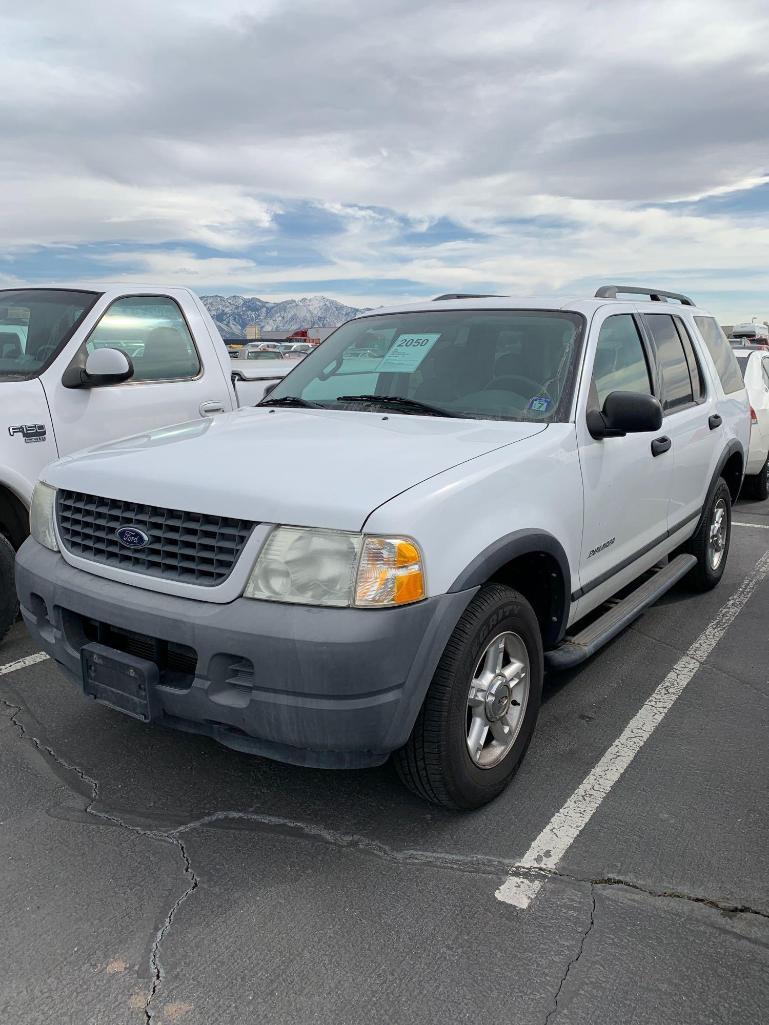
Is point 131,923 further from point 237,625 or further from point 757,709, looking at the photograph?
point 757,709

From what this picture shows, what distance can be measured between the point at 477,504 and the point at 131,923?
1.67m

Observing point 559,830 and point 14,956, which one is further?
point 559,830

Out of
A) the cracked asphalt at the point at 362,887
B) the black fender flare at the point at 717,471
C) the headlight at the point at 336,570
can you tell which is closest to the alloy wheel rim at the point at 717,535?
the black fender flare at the point at 717,471

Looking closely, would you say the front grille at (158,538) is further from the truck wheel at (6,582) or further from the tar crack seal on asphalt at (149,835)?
the truck wheel at (6,582)

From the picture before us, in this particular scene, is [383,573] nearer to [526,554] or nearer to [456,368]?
[526,554]

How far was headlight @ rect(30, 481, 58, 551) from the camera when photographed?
3.19 m

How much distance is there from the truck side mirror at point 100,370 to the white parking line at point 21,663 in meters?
1.54

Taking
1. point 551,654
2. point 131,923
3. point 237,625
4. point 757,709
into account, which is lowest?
point 757,709

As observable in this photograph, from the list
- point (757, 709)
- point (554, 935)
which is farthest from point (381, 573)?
point (757, 709)

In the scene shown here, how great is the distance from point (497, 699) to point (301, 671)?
2.89 ft

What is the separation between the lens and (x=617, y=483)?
3.78m

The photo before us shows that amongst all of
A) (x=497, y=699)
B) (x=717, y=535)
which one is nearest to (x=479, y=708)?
(x=497, y=699)

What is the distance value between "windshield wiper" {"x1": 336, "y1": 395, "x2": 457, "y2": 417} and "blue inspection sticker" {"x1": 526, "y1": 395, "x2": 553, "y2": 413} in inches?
13.1

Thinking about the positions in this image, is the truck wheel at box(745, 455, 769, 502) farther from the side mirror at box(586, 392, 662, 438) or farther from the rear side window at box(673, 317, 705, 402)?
the side mirror at box(586, 392, 662, 438)
